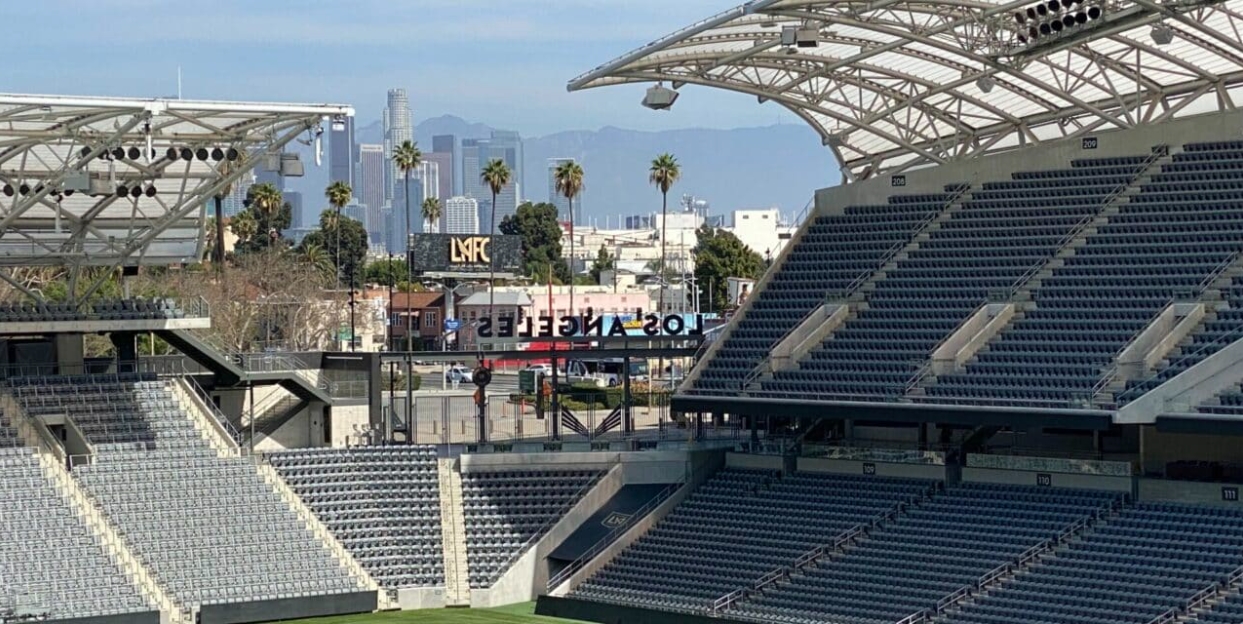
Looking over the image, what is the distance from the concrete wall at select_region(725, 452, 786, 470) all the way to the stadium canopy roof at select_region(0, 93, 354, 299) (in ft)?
39.9

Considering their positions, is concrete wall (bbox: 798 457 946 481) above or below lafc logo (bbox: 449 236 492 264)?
below

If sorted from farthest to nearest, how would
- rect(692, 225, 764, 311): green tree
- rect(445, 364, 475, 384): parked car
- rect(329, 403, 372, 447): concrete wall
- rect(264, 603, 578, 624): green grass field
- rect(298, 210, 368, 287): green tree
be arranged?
rect(298, 210, 368, 287): green tree, rect(692, 225, 764, 311): green tree, rect(445, 364, 475, 384): parked car, rect(329, 403, 372, 447): concrete wall, rect(264, 603, 578, 624): green grass field

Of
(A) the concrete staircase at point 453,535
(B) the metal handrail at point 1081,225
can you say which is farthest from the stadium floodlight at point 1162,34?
(A) the concrete staircase at point 453,535

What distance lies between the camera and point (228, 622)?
1598 inches

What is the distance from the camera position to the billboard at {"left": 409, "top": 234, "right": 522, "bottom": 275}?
249 feet

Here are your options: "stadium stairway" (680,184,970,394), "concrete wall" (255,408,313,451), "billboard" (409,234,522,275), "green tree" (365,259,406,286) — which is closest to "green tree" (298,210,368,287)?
"green tree" (365,259,406,286)

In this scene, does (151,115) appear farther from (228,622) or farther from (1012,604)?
(1012,604)

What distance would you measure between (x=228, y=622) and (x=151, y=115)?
10.1 metres

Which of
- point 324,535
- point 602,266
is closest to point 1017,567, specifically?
point 324,535

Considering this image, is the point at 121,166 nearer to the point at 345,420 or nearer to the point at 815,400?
the point at 345,420

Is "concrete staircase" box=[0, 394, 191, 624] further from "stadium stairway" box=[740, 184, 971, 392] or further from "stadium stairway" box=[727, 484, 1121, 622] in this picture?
"stadium stairway" box=[740, 184, 971, 392]

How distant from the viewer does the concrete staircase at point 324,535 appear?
42688 mm

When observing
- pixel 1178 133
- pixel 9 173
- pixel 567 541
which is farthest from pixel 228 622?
pixel 1178 133

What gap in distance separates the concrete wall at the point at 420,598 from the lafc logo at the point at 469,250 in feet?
110
